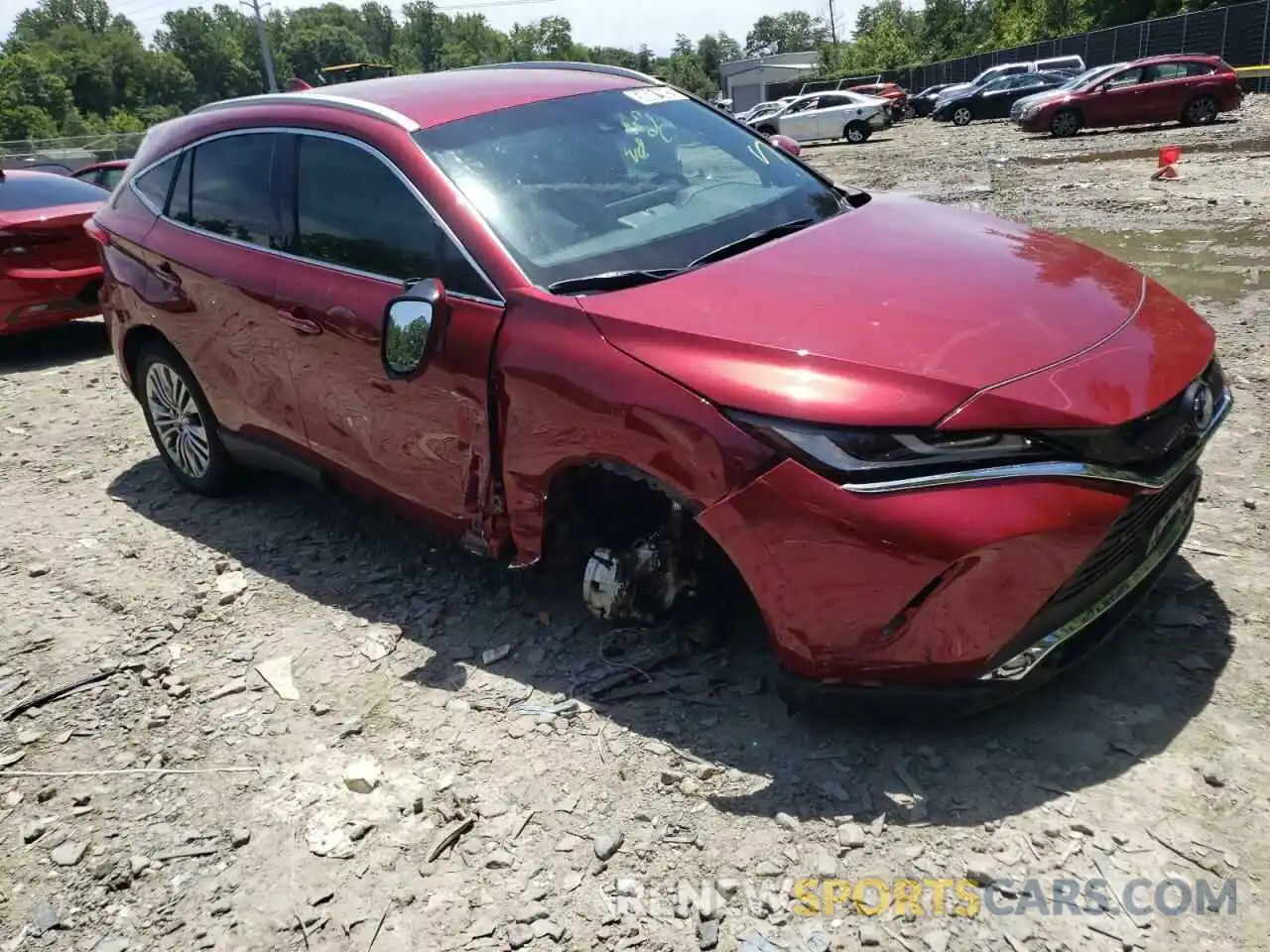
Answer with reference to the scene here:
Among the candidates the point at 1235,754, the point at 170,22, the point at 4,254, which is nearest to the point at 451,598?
the point at 1235,754

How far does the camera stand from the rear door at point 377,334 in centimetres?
328

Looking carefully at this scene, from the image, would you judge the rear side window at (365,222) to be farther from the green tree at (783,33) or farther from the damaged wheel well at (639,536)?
the green tree at (783,33)

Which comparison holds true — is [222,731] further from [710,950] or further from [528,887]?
[710,950]

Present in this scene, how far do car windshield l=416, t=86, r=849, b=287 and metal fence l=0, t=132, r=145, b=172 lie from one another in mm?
33454

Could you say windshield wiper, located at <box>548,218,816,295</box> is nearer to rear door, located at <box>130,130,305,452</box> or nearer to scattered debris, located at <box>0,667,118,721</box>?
rear door, located at <box>130,130,305,452</box>

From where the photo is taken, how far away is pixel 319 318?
3.73 meters

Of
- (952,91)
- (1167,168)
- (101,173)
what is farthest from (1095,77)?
(101,173)

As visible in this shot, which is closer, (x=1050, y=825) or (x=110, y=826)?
(x=1050, y=825)

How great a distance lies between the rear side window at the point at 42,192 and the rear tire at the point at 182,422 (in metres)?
4.17

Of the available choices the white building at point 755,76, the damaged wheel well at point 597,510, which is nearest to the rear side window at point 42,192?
the damaged wheel well at point 597,510

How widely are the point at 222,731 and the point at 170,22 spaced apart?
144262 mm

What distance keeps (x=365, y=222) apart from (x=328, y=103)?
0.67m

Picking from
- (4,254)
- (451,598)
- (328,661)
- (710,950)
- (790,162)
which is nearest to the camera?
(710,950)

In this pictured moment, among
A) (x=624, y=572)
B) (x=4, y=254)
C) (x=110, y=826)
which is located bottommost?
(x=110, y=826)
